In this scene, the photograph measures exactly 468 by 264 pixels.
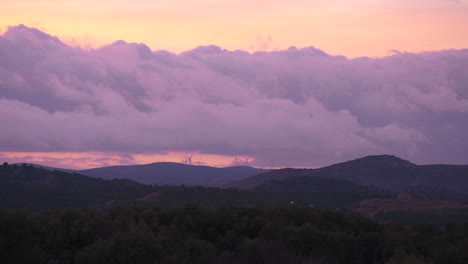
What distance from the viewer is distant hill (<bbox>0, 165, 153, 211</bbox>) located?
98.9 m

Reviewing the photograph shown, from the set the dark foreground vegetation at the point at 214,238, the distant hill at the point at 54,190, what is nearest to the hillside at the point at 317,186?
the distant hill at the point at 54,190

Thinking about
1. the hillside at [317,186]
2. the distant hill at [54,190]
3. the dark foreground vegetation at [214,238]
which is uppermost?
the hillside at [317,186]

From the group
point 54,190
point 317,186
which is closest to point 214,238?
point 54,190

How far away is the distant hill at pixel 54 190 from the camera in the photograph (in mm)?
98938

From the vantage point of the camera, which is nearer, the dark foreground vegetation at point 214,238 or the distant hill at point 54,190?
the dark foreground vegetation at point 214,238

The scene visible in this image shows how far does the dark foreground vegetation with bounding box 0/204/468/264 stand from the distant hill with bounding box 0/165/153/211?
41773mm

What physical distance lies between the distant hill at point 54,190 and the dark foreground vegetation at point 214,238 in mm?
41773

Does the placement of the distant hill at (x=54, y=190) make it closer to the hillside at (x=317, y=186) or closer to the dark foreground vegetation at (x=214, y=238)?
the hillside at (x=317, y=186)

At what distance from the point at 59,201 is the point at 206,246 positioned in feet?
226

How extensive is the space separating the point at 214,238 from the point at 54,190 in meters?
73.5

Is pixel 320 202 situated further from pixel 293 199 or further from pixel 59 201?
pixel 59 201

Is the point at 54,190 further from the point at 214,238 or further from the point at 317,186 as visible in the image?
the point at 214,238

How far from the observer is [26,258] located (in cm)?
3080

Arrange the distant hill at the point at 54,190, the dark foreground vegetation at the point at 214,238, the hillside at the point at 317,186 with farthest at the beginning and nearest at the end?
the hillside at the point at 317,186 → the distant hill at the point at 54,190 → the dark foreground vegetation at the point at 214,238
